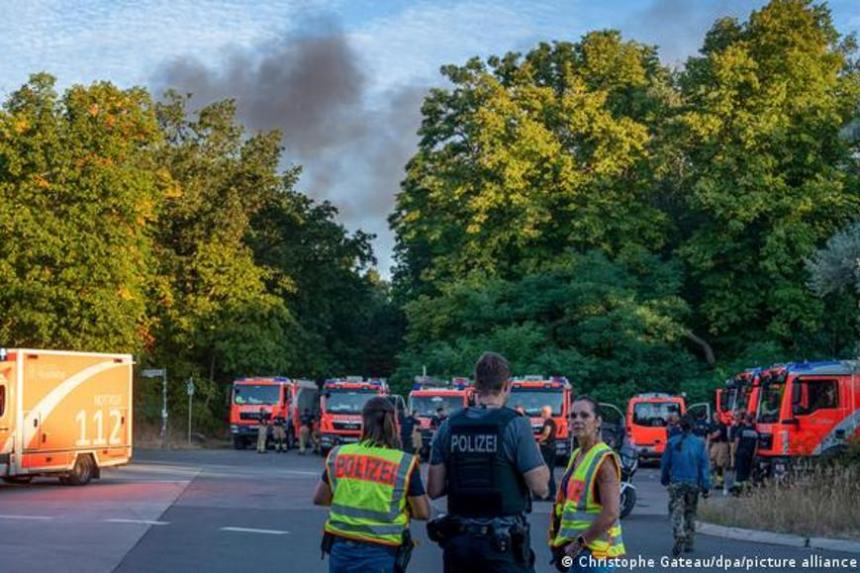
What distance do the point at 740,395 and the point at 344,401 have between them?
A: 16129mm

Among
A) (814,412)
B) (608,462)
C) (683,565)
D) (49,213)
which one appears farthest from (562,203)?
(608,462)

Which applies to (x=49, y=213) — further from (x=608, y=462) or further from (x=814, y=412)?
(x=608, y=462)

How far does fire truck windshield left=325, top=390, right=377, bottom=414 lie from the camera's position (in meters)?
46.0

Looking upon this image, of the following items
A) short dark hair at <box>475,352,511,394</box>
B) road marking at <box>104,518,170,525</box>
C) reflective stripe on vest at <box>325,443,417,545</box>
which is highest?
short dark hair at <box>475,352,511,394</box>

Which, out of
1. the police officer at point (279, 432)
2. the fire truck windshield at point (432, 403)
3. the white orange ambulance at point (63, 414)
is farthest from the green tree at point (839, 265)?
the police officer at point (279, 432)

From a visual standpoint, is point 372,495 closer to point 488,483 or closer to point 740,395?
point 488,483

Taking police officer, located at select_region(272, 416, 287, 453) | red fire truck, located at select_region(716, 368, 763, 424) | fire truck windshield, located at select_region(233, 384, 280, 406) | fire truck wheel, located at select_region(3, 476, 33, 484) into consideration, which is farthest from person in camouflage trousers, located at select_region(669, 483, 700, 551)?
fire truck windshield, located at select_region(233, 384, 280, 406)

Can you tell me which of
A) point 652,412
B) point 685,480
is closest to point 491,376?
point 685,480

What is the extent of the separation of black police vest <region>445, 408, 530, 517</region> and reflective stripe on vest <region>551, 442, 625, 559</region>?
2.76ft

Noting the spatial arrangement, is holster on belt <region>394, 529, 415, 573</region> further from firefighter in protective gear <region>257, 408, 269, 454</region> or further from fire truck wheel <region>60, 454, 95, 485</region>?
firefighter in protective gear <region>257, 408, 269, 454</region>

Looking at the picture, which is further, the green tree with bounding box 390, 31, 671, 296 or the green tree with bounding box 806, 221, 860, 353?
the green tree with bounding box 390, 31, 671, 296

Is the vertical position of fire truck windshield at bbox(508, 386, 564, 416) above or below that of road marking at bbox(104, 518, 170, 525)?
above

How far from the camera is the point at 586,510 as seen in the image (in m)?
7.77

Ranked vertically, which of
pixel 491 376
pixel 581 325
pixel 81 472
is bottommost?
pixel 81 472
